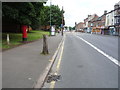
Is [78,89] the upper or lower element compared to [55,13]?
lower

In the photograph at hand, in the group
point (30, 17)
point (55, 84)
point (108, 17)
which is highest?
point (108, 17)

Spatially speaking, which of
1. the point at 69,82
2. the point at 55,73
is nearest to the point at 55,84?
the point at 69,82

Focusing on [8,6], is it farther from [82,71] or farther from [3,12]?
[82,71]

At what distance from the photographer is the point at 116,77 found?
6.40m

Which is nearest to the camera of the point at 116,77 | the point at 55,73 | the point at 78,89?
the point at 78,89

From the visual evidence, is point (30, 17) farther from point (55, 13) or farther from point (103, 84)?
point (55, 13)

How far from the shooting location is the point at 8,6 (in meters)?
17.4

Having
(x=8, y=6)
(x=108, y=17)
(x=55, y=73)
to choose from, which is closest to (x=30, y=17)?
(x=8, y=6)

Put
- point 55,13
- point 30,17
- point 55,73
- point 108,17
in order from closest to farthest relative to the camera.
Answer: point 55,73
point 30,17
point 108,17
point 55,13

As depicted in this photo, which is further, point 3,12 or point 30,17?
point 30,17

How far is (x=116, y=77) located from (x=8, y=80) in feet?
12.6

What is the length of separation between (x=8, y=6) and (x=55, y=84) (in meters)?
13.8

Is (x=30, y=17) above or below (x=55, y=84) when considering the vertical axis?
above

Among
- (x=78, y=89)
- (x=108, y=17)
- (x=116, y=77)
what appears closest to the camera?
(x=78, y=89)
